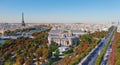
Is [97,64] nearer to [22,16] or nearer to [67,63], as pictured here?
[67,63]

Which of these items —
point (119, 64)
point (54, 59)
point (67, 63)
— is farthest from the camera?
Answer: point (54, 59)

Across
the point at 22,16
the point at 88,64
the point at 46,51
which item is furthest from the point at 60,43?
the point at 22,16

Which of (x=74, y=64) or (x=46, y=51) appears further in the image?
(x=46, y=51)

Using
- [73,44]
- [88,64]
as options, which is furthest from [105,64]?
[73,44]

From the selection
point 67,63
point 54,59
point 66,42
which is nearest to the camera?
point 67,63

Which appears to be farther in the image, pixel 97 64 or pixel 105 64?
pixel 105 64

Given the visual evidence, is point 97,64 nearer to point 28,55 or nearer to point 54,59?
point 54,59

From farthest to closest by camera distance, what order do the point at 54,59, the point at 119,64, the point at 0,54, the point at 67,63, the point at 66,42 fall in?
the point at 66,42 → the point at 0,54 → the point at 54,59 → the point at 67,63 → the point at 119,64

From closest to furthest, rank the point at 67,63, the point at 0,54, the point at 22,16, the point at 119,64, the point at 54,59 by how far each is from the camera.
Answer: the point at 119,64, the point at 67,63, the point at 54,59, the point at 0,54, the point at 22,16
